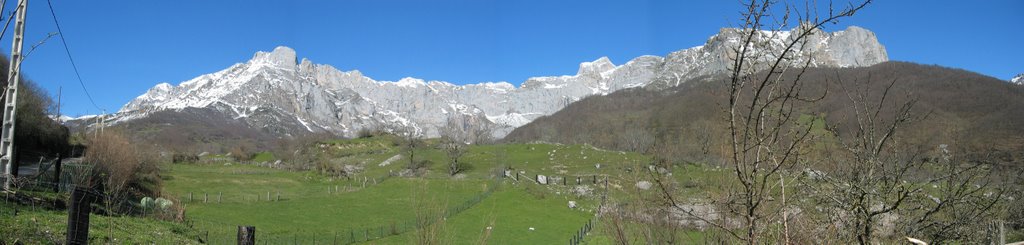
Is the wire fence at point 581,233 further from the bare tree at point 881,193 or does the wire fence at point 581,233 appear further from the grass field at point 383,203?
the bare tree at point 881,193

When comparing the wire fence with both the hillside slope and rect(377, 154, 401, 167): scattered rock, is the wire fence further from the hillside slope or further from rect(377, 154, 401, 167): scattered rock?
rect(377, 154, 401, 167): scattered rock

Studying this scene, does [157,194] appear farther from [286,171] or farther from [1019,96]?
[1019,96]

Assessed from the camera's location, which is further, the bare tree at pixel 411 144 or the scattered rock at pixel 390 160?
the scattered rock at pixel 390 160

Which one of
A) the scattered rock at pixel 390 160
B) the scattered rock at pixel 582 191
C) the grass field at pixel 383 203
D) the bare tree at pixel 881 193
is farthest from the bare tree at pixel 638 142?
the bare tree at pixel 881 193

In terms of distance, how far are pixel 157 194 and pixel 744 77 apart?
38.3 m

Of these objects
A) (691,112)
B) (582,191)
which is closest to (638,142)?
(582,191)

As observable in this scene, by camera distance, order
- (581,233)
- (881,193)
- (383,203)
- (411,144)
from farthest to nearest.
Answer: (411,144)
(383,203)
(581,233)
(881,193)

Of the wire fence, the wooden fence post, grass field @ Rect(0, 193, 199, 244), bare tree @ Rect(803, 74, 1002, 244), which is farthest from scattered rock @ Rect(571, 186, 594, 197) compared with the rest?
the wooden fence post

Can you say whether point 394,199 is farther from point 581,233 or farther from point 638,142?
point 638,142

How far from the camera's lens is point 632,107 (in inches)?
6905

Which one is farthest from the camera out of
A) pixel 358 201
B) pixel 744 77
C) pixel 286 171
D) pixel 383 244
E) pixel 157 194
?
pixel 286 171

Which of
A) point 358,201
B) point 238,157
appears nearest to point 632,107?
point 238,157

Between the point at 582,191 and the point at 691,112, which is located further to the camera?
the point at 691,112

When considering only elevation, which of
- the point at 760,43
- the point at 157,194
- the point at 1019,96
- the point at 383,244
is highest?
the point at 1019,96
